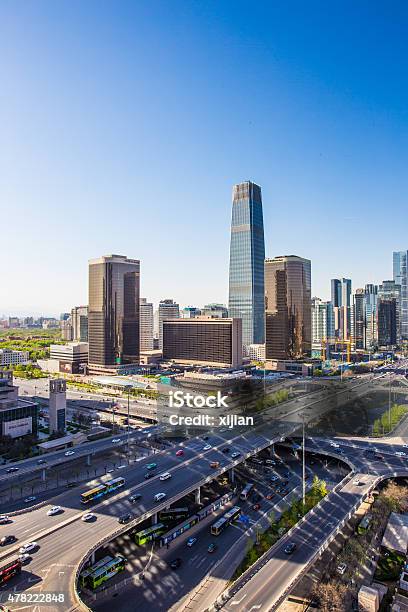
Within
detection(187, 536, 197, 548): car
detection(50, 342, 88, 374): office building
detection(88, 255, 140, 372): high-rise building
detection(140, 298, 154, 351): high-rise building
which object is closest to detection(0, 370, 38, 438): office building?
detection(187, 536, 197, 548): car

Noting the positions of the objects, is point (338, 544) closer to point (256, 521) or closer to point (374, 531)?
point (374, 531)

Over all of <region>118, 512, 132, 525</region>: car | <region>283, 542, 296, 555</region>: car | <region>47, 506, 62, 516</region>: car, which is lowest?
<region>283, 542, 296, 555</region>: car

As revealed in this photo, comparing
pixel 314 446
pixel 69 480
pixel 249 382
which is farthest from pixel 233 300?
pixel 69 480

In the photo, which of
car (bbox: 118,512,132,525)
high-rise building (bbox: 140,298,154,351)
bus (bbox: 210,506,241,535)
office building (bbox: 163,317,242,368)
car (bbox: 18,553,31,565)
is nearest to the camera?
car (bbox: 18,553,31,565)

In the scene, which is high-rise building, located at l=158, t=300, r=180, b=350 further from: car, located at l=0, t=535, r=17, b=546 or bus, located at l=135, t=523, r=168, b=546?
car, located at l=0, t=535, r=17, b=546

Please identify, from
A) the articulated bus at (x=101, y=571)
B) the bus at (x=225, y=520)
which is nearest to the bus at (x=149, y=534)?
the articulated bus at (x=101, y=571)

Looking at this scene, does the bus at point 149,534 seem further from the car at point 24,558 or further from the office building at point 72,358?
the office building at point 72,358
